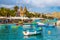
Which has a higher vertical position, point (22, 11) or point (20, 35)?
point (22, 11)

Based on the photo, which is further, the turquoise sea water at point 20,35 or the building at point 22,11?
the building at point 22,11

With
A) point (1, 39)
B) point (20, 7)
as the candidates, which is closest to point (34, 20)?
point (20, 7)

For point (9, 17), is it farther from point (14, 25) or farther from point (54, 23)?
point (54, 23)

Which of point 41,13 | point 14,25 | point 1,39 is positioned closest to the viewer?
point 1,39

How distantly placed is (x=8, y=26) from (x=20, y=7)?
2.92 feet

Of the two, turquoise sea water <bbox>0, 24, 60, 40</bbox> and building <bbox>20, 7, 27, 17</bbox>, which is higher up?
building <bbox>20, 7, 27, 17</bbox>

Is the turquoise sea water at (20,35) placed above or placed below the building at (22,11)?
below

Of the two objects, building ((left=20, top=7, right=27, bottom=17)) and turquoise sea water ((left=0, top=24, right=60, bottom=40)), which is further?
building ((left=20, top=7, right=27, bottom=17))

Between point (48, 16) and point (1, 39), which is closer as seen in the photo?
point (1, 39)

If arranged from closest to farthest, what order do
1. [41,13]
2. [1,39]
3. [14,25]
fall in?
[1,39] < [41,13] < [14,25]

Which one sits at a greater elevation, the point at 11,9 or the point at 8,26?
the point at 11,9

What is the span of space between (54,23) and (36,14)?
943 mm

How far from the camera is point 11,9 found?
7.40 m

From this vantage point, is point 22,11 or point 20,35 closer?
point 20,35
